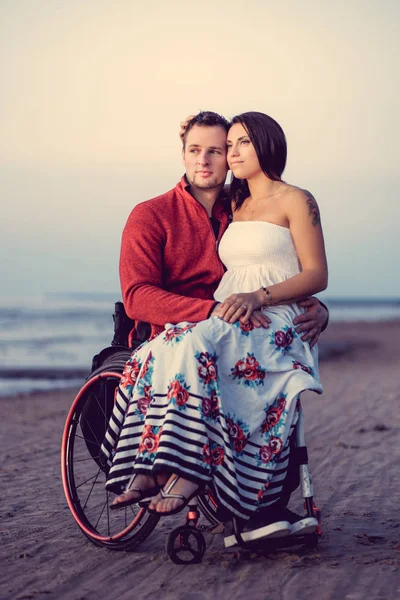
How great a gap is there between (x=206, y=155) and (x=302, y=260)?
697mm

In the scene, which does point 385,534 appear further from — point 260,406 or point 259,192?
point 259,192

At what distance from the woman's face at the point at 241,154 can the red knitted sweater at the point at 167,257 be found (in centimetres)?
24

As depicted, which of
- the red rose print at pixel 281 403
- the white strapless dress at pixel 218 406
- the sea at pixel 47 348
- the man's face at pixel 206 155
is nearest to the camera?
the white strapless dress at pixel 218 406

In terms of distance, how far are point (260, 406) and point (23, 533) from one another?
53.9 inches

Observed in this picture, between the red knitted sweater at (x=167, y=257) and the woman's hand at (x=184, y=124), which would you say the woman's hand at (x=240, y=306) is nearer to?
the red knitted sweater at (x=167, y=257)

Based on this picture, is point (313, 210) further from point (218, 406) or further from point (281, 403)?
point (218, 406)

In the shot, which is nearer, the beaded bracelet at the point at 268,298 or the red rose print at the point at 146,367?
the red rose print at the point at 146,367

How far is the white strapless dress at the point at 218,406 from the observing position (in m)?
3.24

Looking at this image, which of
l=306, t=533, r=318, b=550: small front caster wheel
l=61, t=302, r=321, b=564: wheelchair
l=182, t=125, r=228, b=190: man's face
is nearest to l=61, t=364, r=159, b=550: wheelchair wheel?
l=61, t=302, r=321, b=564: wheelchair

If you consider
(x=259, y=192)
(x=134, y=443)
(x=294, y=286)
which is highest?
(x=259, y=192)

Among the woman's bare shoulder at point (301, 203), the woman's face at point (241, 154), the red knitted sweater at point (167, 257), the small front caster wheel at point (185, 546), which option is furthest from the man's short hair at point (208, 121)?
the small front caster wheel at point (185, 546)

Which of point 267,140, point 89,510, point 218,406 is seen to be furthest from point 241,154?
point 89,510

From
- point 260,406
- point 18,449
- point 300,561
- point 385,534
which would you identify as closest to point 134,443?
point 260,406

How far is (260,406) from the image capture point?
3.44 metres
